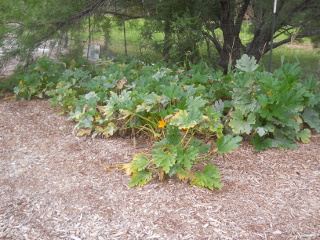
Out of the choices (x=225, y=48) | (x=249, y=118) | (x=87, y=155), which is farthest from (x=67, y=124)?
(x=225, y=48)

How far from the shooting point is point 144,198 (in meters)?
2.61

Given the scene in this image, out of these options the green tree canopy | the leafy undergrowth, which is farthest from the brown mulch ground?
the green tree canopy

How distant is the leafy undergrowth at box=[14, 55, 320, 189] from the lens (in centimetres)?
274

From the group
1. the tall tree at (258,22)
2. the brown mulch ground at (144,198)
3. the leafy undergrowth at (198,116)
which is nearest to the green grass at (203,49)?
the tall tree at (258,22)

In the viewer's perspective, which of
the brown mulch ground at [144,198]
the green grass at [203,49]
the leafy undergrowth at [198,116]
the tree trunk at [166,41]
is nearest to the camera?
the brown mulch ground at [144,198]

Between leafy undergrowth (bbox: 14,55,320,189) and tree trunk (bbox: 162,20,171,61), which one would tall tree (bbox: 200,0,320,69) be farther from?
leafy undergrowth (bbox: 14,55,320,189)

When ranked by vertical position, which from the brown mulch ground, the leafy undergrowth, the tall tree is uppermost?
the tall tree

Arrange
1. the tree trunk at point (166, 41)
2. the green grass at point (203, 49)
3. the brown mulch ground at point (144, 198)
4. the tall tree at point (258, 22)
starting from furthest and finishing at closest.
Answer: the green grass at point (203, 49), the tree trunk at point (166, 41), the tall tree at point (258, 22), the brown mulch ground at point (144, 198)

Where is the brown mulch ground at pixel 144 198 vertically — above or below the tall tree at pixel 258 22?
below

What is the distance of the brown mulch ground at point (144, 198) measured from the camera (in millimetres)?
2273

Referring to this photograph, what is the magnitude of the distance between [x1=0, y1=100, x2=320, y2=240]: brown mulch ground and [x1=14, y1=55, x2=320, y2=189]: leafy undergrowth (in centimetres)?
14

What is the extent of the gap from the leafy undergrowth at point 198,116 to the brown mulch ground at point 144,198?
0.14m

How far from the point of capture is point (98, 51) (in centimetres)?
791

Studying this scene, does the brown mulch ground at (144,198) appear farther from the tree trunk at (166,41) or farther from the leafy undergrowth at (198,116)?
the tree trunk at (166,41)
